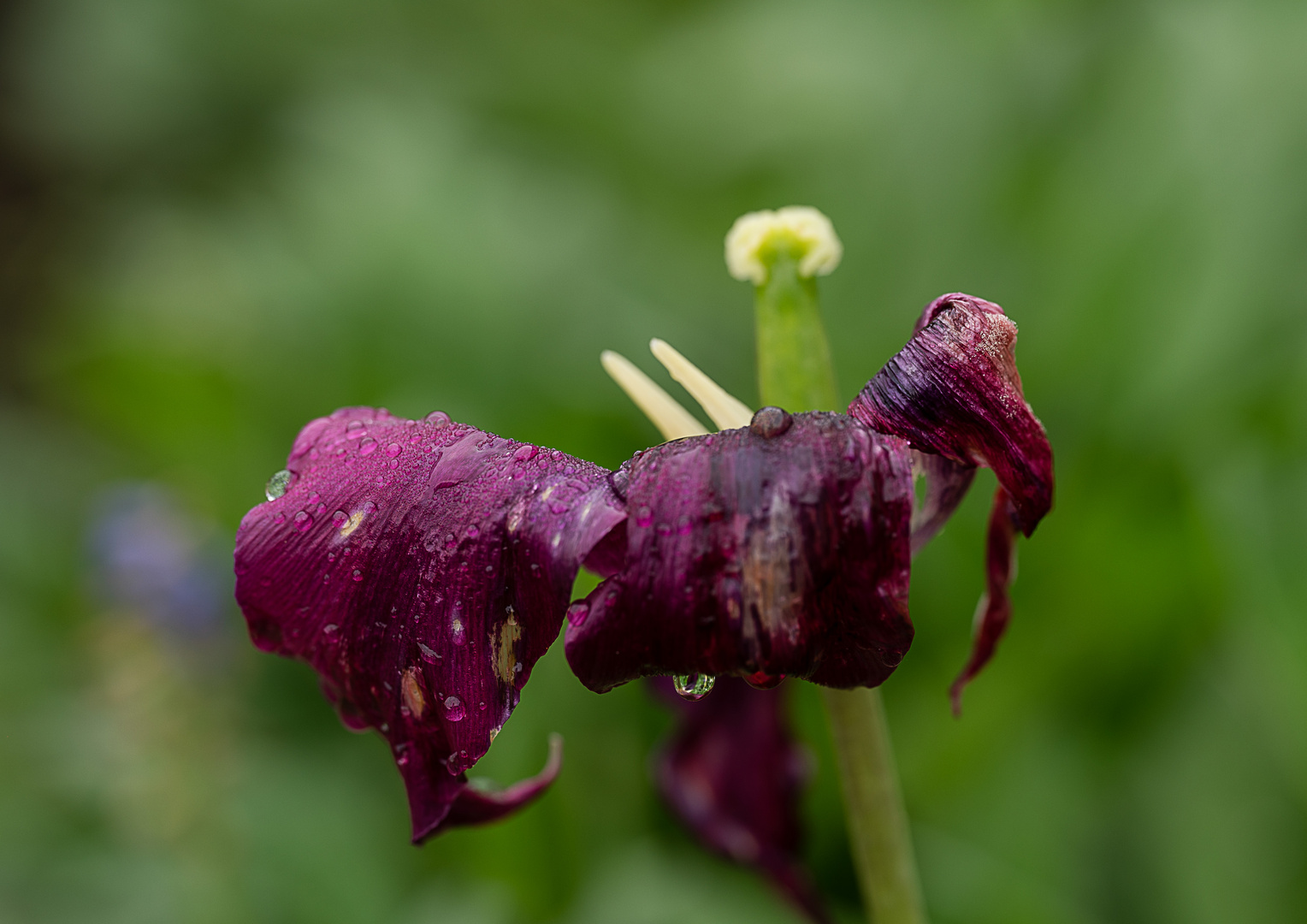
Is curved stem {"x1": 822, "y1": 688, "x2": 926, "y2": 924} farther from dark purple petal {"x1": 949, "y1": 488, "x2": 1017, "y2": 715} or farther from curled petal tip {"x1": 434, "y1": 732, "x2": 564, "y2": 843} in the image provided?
curled petal tip {"x1": 434, "y1": 732, "x2": 564, "y2": 843}

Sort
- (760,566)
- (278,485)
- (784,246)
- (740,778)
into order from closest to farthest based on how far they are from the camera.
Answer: (760,566)
(278,485)
(784,246)
(740,778)

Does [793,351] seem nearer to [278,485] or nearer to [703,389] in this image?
[703,389]

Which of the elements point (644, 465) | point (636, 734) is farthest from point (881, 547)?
point (636, 734)

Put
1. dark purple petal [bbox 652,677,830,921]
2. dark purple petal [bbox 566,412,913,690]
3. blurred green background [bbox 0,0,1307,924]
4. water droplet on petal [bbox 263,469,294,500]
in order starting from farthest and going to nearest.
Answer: blurred green background [bbox 0,0,1307,924] < dark purple petal [bbox 652,677,830,921] < water droplet on petal [bbox 263,469,294,500] < dark purple petal [bbox 566,412,913,690]

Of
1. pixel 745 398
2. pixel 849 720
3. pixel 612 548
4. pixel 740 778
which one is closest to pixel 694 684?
pixel 612 548

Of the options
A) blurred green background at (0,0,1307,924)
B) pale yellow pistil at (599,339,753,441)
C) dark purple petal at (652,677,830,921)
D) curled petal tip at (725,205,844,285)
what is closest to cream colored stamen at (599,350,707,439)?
pale yellow pistil at (599,339,753,441)
